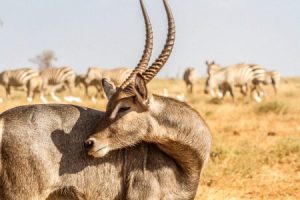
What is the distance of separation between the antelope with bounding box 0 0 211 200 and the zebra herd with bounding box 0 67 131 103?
26.7 m

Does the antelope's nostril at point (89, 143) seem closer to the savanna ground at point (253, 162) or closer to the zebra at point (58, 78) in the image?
the savanna ground at point (253, 162)

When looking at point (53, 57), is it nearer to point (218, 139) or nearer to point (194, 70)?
point (194, 70)

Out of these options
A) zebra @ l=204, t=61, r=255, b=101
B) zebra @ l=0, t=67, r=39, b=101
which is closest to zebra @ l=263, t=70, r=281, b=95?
zebra @ l=204, t=61, r=255, b=101

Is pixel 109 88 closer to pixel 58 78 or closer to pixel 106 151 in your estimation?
pixel 106 151

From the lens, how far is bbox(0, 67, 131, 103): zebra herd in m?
33.1

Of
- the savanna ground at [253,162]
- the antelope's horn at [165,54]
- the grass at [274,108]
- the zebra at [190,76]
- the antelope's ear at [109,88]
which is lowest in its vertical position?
the savanna ground at [253,162]

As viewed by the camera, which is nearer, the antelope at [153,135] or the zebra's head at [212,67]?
the antelope at [153,135]

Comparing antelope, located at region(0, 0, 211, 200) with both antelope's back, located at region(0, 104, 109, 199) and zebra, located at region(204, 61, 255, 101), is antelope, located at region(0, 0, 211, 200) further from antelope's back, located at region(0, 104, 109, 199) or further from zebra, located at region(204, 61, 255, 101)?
zebra, located at region(204, 61, 255, 101)

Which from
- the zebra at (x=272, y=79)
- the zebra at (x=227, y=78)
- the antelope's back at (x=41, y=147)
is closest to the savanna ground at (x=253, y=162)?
the antelope's back at (x=41, y=147)

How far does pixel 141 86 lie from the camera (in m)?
6.07

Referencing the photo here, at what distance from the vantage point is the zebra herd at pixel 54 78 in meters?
33.1

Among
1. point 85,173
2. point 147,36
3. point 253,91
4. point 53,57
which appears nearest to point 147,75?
point 147,36

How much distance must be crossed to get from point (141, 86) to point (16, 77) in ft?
91.6

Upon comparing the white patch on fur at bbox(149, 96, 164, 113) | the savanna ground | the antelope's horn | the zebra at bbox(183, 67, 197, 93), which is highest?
the antelope's horn
